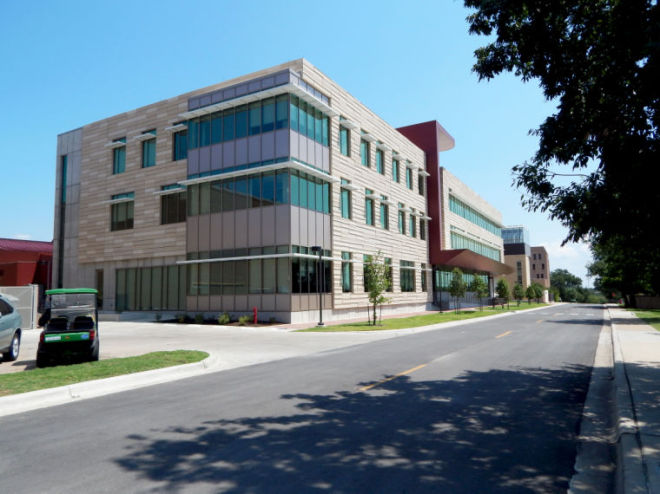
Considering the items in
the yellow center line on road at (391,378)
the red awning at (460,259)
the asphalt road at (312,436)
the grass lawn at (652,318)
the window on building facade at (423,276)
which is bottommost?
the grass lawn at (652,318)

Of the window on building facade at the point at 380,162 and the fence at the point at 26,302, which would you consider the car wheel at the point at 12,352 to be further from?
the window on building facade at the point at 380,162

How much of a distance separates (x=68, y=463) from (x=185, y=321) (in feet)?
81.8

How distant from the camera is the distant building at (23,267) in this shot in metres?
38.3

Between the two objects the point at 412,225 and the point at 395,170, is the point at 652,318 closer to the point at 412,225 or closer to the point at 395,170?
the point at 412,225

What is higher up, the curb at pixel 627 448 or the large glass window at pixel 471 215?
the large glass window at pixel 471 215

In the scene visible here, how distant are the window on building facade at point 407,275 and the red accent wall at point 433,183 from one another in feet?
16.1

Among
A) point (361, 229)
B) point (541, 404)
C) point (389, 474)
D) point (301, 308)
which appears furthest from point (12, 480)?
point (361, 229)

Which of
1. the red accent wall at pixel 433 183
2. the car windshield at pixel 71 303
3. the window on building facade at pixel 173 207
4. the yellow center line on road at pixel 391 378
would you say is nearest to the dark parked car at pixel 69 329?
the car windshield at pixel 71 303

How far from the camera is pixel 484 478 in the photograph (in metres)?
4.47

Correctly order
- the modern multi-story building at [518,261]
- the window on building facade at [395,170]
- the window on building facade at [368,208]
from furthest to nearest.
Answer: the modern multi-story building at [518,261] → the window on building facade at [395,170] → the window on building facade at [368,208]

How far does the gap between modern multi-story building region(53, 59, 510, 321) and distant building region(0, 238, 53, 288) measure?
8.38 ft

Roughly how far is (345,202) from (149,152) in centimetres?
1508

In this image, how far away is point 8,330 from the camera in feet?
39.1

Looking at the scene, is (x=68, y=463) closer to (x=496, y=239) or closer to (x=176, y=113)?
(x=176, y=113)
